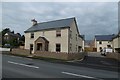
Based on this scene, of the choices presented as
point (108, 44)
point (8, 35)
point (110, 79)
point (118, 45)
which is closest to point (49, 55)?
point (110, 79)

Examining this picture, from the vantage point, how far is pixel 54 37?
38.1 meters

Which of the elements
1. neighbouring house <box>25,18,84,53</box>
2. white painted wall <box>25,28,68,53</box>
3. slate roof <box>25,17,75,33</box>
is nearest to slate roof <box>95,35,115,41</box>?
neighbouring house <box>25,18,84,53</box>

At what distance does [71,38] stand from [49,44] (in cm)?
504

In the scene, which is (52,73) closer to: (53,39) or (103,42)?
(53,39)

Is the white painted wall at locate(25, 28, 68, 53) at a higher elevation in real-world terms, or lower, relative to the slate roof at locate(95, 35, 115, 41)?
lower

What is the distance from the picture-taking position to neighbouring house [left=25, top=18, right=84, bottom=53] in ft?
120

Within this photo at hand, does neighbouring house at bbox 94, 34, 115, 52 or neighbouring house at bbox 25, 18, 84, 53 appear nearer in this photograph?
neighbouring house at bbox 25, 18, 84, 53

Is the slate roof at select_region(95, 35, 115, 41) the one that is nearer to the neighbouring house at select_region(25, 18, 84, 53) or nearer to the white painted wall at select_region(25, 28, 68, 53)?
the neighbouring house at select_region(25, 18, 84, 53)

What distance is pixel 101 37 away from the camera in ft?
290

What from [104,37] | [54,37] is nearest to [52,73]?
[54,37]

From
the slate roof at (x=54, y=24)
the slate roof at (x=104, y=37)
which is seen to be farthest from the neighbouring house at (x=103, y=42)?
the slate roof at (x=54, y=24)

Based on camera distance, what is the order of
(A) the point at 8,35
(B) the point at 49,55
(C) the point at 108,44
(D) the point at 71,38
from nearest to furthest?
(B) the point at 49,55
(D) the point at 71,38
(C) the point at 108,44
(A) the point at 8,35

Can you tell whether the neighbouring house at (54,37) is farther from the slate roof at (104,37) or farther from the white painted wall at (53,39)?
the slate roof at (104,37)

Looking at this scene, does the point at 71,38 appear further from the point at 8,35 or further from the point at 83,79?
the point at 8,35
